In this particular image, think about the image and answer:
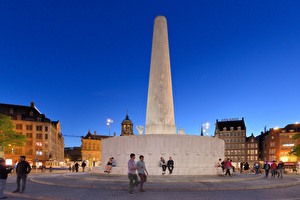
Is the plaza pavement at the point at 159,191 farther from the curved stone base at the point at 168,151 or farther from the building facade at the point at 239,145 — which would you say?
the building facade at the point at 239,145

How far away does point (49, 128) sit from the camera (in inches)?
3642

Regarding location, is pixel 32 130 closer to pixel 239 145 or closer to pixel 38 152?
pixel 38 152

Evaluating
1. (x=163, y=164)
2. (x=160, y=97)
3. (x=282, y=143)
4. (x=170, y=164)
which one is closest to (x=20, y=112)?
(x=282, y=143)

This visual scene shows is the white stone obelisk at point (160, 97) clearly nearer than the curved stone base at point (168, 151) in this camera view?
No

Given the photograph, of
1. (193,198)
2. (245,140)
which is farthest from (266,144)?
(193,198)

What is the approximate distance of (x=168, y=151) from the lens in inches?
901

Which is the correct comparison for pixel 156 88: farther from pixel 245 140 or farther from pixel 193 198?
pixel 245 140

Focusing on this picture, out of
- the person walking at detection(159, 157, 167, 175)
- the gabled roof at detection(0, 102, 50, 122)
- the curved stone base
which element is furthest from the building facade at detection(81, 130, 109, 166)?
the person walking at detection(159, 157, 167, 175)

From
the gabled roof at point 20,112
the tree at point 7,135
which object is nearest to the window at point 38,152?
the gabled roof at point 20,112

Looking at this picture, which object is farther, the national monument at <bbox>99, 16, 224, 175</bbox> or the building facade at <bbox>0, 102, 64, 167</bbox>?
the building facade at <bbox>0, 102, 64, 167</bbox>

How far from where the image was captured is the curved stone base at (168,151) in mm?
22688

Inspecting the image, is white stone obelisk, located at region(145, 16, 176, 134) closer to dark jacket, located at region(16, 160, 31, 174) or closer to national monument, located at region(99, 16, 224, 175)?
national monument, located at region(99, 16, 224, 175)

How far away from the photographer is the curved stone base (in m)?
22.7

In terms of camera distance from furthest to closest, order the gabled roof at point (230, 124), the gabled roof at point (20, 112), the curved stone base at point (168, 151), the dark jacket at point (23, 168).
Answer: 1. the gabled roof at point (230, 124)
2. the gabled roof at point (20, 112)
3. the curved stone base at point (168, 151)
4. the dark jacket at point (23, 168)
